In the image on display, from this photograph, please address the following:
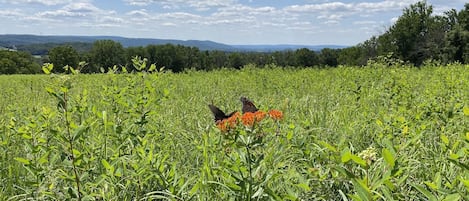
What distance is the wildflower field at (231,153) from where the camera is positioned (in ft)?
5.59

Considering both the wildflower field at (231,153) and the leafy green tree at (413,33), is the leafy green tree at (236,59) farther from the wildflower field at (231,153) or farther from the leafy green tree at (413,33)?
the wildflower field at (231,153)

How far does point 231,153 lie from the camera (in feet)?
7.38

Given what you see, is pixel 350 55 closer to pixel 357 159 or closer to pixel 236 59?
pixel 236 59

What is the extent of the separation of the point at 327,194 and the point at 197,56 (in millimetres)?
71818

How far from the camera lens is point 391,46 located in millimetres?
43625

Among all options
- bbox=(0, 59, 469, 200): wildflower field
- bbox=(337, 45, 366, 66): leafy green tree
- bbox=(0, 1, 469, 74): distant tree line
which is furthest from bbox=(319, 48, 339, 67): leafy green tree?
bbox=(0, 59, 469, 200): wildflower field

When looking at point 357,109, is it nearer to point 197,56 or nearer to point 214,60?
point 197,56

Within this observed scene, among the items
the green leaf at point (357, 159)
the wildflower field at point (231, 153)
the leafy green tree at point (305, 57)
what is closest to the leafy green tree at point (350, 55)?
the leafy green tree at point (305, 57)

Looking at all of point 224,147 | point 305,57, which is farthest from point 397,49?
point 224,147

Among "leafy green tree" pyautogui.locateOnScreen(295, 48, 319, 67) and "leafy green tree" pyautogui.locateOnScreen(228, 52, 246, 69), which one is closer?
"leafy green tree" pyautogui.locateOnScreen(295, 48, 319, 67)

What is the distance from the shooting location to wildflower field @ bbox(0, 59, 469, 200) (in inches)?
67.1

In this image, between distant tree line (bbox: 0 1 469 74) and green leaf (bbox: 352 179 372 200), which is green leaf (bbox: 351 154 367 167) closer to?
green leaf (bbox: 352 179 372 200)

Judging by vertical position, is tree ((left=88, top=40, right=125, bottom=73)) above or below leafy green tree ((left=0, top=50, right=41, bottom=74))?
above

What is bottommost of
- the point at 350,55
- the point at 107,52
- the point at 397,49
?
the point at 107,52
